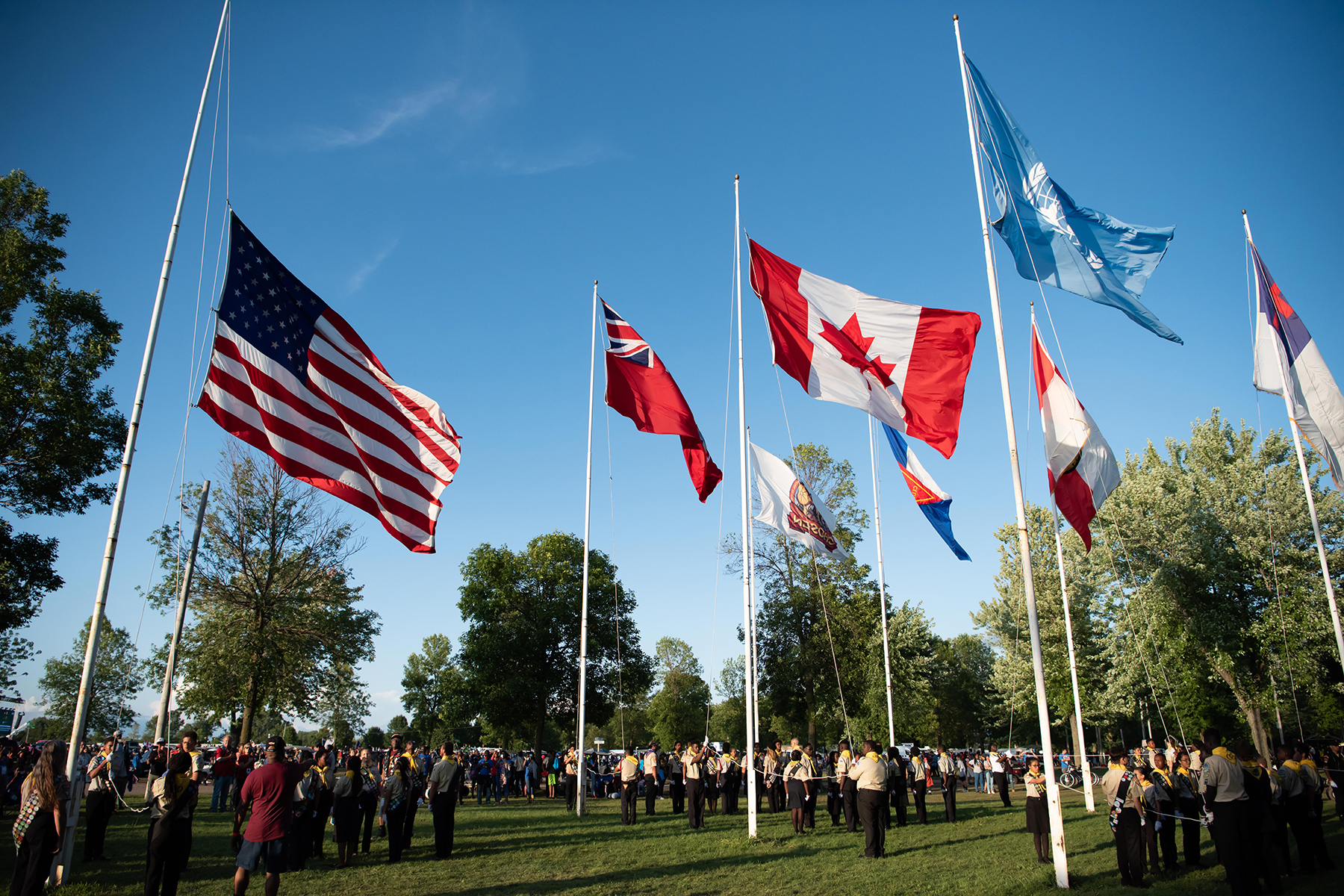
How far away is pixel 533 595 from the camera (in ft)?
181

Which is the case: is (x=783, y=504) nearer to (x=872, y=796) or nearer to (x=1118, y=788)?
(x=872, y=796)

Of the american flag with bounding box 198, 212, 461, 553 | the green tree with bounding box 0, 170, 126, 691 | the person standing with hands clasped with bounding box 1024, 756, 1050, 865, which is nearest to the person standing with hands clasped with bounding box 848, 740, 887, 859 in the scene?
the person standing with hands clasped with bounding box 1024, 756, 1050, 865

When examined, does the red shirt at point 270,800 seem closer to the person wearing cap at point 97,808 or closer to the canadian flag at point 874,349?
the person wearing cap at point 97,808

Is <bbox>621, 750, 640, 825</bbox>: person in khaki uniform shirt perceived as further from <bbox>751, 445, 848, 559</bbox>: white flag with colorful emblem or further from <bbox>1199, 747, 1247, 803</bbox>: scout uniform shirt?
<bbox>1199, 747, 1247, 803</bbox>: scout uniform shirt

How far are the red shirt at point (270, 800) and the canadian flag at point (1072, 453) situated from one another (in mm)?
12363

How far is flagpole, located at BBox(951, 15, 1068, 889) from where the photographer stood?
1123 centimetres

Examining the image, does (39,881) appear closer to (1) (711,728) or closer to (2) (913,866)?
(2) (913,866)

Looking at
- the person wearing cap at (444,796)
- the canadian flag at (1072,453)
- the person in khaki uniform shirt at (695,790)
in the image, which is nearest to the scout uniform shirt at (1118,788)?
the canadian flag at (1072,453)

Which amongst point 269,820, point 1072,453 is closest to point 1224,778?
point 1072,453

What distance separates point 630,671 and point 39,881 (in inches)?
1850

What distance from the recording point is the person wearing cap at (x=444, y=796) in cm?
1531

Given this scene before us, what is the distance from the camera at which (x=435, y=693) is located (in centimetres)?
5538

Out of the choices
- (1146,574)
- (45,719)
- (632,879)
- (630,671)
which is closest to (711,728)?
(630,671)

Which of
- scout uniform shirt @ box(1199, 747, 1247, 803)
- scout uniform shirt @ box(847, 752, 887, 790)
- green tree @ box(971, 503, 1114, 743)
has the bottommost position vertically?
scout uniform shirt @ box(847, 752, 887, 790)
